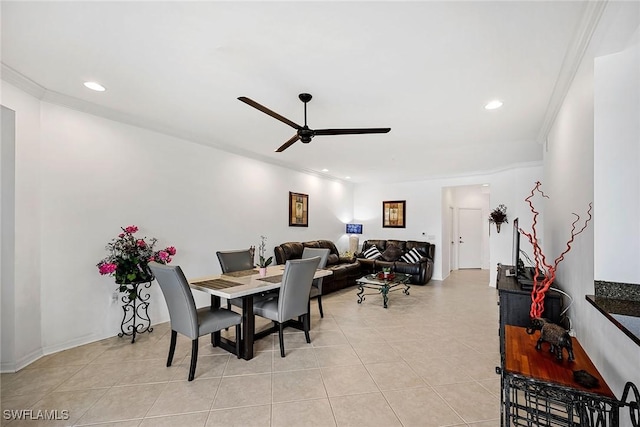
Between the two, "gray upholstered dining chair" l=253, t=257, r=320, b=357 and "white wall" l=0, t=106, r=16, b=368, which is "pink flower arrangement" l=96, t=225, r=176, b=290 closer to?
"white wall" l=0, t=106, r=16, b=368

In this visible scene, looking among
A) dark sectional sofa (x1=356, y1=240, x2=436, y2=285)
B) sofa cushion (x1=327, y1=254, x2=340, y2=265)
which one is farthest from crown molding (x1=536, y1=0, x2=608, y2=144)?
sofa cushion (x1=327, y1=254, x2=340, y2=265)

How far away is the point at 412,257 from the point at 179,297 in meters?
5.59

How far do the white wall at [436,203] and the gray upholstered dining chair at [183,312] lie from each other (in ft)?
19.5

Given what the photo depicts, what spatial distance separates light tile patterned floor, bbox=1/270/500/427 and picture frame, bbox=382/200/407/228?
Answer: 4.24 meters

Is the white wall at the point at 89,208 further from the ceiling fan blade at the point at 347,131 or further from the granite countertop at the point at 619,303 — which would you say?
the granite countertop at the point at 619,303

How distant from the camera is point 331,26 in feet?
5.77

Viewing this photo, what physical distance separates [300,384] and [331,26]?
2.76 m

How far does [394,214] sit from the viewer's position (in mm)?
7812

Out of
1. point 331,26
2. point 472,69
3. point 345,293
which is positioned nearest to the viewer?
point 331,26

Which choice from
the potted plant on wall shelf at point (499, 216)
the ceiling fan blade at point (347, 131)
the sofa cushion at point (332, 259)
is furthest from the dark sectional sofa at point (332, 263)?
the ceiling fan blade at point (347, 131)

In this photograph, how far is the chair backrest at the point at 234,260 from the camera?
3.76 meters

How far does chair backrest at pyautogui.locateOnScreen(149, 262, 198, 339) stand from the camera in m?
2.37

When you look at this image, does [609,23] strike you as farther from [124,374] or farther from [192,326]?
[124,374]

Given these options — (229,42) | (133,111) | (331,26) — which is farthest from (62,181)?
(331,26)
